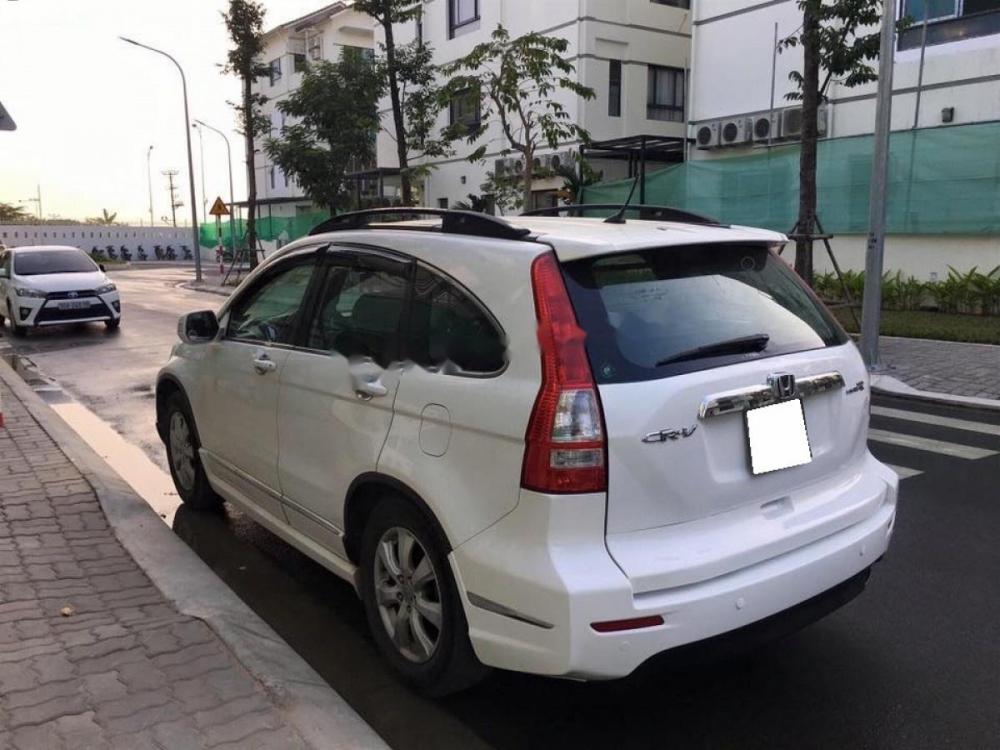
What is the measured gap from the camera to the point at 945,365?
10.1 m

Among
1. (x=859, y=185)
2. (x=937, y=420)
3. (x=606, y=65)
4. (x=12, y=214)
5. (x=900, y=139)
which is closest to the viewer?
(x=937, y=420)

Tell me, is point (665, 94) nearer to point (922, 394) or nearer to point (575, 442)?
point (922, 394)

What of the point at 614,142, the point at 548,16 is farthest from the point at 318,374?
the point at 548,16

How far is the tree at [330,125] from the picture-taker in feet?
72.4

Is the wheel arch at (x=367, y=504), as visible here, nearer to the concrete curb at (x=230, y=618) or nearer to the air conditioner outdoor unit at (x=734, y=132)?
the concrete curb at (x=230, y=618)

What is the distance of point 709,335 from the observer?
2955mm

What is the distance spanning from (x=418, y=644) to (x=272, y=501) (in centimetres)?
127

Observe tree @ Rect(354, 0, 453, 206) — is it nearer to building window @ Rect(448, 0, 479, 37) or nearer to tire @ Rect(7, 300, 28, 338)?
building window @ Rect(448, 0, 479, 37)

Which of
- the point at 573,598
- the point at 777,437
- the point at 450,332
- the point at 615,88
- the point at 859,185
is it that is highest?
the point at 615,88

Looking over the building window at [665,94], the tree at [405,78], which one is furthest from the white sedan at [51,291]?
the building window at [665,94]

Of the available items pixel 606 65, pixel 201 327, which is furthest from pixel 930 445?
pixel 606 65

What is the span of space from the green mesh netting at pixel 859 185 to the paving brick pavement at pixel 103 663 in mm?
14169

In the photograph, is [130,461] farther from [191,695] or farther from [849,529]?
[849,529]

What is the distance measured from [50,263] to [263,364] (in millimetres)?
13943
